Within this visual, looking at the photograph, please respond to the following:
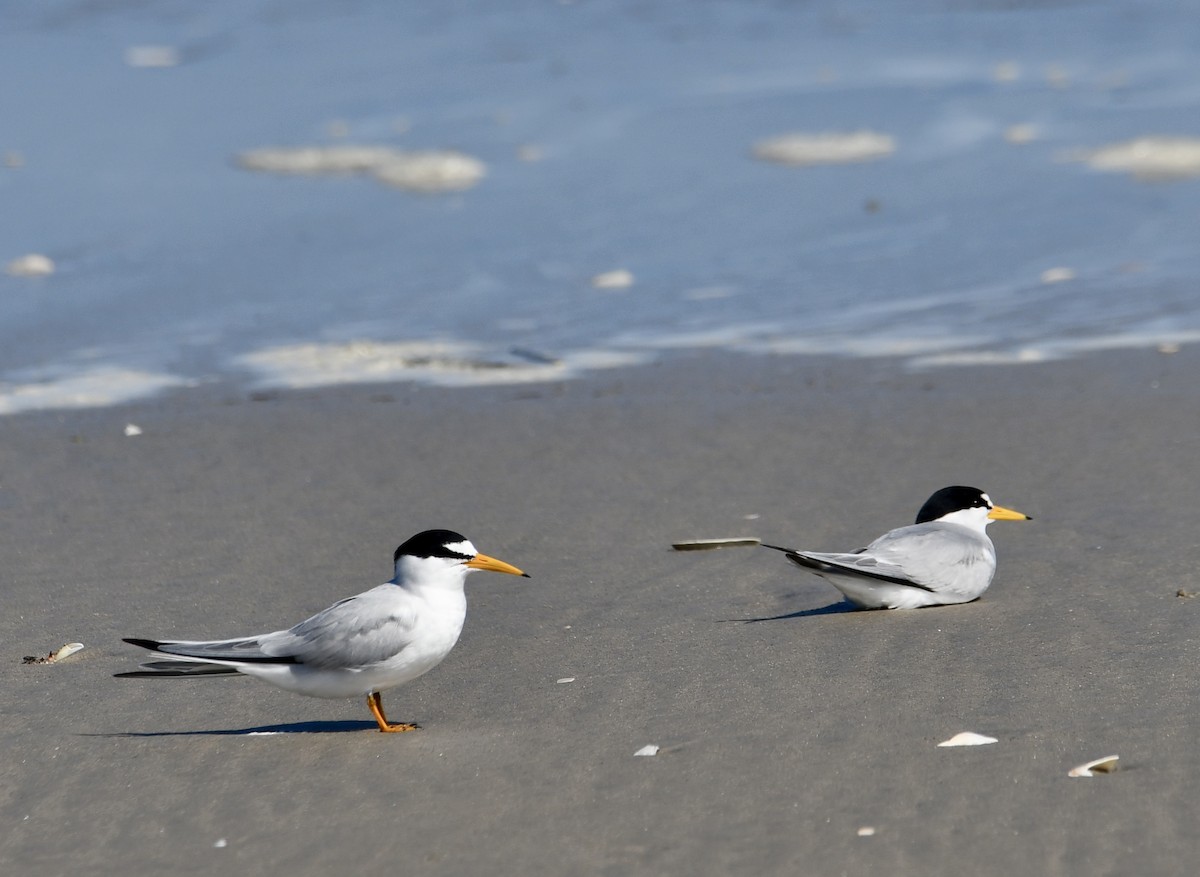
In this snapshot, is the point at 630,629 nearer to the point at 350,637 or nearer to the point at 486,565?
the point at 486,565

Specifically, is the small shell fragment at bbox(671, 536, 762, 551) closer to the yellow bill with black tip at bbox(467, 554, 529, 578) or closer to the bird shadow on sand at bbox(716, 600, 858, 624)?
the bird shadow on sand at bbox(716, 600, 858, 624)

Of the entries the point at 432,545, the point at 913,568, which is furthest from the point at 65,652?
the point at 913,568

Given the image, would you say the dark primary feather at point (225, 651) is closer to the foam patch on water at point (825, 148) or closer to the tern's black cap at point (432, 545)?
the tern's black cap at point (432, 545)

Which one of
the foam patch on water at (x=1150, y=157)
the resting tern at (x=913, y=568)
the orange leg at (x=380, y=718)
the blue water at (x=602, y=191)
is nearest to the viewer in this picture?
the orange leg at (x=380, y=718)

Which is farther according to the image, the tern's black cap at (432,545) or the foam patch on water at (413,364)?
the foam patch on water at (413,364)

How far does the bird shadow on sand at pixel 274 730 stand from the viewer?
14.5ft

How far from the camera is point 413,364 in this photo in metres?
8.98

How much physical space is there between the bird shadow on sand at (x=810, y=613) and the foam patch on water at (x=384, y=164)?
8708 millimetres

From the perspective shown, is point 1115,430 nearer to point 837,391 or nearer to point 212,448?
point 837,391

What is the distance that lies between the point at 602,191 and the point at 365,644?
29.3 feet

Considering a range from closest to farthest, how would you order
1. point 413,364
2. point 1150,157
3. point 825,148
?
point 413,364, point 1150,157, point 825,148

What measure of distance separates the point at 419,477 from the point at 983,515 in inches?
102

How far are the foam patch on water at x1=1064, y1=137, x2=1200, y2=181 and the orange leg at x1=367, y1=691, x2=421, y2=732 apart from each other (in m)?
9.89

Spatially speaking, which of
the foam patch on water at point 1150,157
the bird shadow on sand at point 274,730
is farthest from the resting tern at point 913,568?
the foam patch on water at point 1150,157
